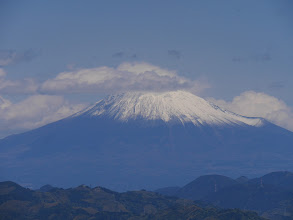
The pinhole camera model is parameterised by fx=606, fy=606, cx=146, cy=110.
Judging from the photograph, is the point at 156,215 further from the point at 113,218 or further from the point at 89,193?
the point at 89,193

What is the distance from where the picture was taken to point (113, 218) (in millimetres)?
130875

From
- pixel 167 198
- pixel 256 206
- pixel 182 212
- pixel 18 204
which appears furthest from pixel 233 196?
pixel 18 204

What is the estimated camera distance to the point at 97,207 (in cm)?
15225

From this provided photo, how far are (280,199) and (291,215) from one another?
26.3 m

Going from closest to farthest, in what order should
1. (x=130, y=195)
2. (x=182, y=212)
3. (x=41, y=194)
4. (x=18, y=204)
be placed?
1. (x=182, y=212)
2. (x=18, y=204)
3. (x=41, y=194)
4. (x=130, y=195)

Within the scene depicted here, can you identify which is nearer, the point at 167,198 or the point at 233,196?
the point at 167,198

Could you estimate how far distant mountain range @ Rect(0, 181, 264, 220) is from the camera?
127m

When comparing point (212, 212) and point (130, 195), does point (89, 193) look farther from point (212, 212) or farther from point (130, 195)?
point (212, 212)

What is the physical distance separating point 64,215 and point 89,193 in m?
27.9

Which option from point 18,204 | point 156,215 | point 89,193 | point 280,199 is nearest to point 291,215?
point 280,199

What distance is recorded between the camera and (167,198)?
548 ft

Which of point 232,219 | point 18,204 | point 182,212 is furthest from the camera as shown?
point 18,204

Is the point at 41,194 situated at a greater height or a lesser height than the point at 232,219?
greater

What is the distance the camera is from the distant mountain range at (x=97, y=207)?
5015 inches
